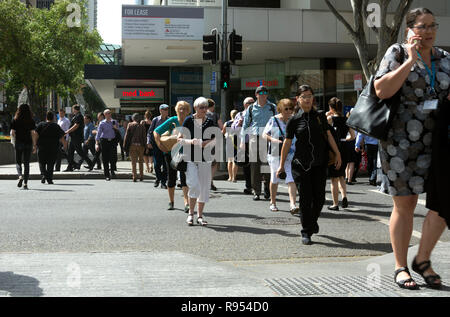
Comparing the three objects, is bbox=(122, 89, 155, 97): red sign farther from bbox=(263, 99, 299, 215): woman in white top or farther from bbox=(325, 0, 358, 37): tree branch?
bbox=(263, 99, 299, 215): woman in white top

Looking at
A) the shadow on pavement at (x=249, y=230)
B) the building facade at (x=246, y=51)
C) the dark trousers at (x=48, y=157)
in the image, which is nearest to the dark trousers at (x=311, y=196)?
the shadow on pavement at (x=249, y=230)

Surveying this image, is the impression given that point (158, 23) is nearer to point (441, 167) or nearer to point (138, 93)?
point (138, 93)

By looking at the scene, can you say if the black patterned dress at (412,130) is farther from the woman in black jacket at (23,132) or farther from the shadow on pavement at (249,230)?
the woman in black jacket at (23,132)

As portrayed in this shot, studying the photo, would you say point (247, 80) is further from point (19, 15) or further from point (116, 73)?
point (19, 15)

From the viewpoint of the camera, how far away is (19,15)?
33.4 m

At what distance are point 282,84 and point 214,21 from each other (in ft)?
19.1

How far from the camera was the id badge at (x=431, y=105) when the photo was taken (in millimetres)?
4125

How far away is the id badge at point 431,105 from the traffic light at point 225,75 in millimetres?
14490

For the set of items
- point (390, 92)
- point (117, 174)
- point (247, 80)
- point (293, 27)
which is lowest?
point (117, 174)

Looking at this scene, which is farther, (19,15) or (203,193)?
(19,15)

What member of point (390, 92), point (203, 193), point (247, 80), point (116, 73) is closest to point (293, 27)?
point (247, 80)

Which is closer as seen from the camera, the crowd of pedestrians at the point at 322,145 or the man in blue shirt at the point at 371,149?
the crowd of pedestrians at the point at 322,145

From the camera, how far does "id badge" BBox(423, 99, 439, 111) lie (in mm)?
4125

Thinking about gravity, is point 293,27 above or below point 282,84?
above
